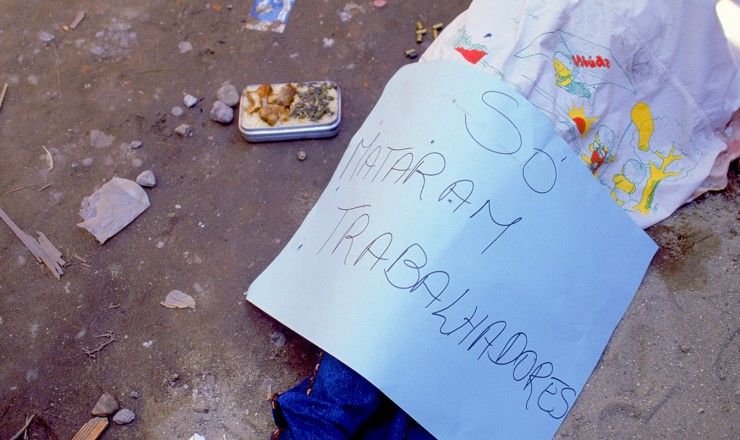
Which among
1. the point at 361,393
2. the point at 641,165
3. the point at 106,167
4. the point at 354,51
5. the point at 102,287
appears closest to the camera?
the point at 361,393

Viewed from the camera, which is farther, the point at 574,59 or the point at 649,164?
the point at 649,164

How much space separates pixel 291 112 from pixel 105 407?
1036 mm

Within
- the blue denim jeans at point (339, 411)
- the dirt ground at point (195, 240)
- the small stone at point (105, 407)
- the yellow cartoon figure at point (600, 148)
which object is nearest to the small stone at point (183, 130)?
the dirt ground at point (195, 240)

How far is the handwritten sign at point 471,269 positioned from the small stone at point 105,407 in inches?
21.1

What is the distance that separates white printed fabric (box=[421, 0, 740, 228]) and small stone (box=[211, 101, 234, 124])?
75 cm

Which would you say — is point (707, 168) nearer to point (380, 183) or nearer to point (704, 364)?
point (704, 364)

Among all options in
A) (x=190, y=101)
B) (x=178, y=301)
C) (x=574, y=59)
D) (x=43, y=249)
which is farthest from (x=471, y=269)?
(x=43, y=249)

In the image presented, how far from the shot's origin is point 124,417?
4.97 feet

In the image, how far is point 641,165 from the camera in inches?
62.6

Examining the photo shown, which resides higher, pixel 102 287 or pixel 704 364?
pixel 704 364

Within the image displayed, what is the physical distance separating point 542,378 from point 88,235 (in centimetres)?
141

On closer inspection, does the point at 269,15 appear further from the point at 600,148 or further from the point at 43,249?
the point at 600,148

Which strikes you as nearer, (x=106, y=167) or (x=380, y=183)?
(x=380, y=183)

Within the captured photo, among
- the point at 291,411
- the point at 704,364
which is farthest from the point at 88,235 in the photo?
the point at 704,364
